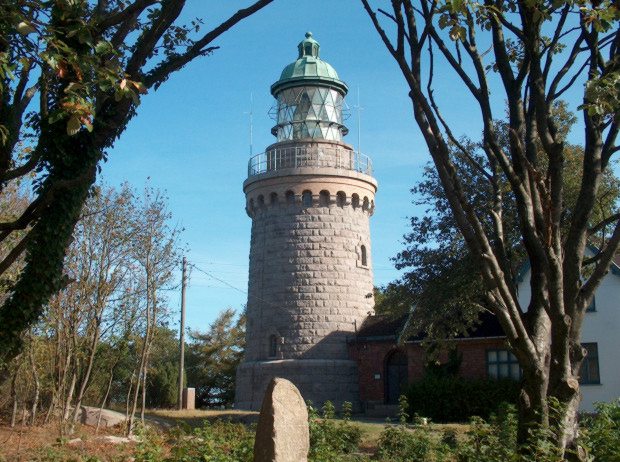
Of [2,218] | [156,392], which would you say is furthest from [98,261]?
[156,392]

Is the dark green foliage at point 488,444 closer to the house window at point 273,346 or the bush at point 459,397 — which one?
the bush at point 459,397

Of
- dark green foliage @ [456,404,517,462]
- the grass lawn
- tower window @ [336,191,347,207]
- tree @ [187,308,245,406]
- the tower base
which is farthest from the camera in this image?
tree @ [187,308,245,406]

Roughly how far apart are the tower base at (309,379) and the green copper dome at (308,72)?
1170 cm

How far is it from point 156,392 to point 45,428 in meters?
20.5

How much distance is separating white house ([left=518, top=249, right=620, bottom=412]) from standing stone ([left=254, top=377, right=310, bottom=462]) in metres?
19.1

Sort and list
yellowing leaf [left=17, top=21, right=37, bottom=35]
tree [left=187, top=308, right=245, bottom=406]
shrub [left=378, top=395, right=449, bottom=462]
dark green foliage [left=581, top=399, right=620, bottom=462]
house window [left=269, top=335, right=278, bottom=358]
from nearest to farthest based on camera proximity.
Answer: yellowing leaf [left=17, top=21, right=37, bottom=35], dark green foliage [left=581, top=399, right=620, bottom=462], shrub [left=378, top=395, right=449, bottom=462], house window [left=269, top=335, right=278, bottom=358], tree [left=187, top=308, right=245, bottom=406]

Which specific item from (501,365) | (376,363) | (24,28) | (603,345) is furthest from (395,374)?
(24,28)

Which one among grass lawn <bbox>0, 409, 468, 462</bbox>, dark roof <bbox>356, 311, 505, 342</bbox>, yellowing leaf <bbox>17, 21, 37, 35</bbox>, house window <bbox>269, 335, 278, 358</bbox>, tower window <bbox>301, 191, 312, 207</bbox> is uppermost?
tower window <bbox>301, 191, 312, 207</bbox>

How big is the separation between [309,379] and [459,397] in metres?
6.57

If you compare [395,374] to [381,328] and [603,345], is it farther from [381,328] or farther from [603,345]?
[603,345]

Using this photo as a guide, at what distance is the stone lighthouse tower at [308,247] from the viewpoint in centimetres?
3008

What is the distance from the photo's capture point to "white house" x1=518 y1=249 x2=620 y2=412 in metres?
25.2

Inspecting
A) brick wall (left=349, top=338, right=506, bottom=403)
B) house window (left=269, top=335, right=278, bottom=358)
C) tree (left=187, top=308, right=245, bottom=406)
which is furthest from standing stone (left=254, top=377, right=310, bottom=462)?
tree (left=187, top=308, right=245, bottom=406)

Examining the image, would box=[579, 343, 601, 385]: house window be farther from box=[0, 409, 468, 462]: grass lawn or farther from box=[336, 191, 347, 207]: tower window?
box=[336, 191, 347, 207]: tower window
